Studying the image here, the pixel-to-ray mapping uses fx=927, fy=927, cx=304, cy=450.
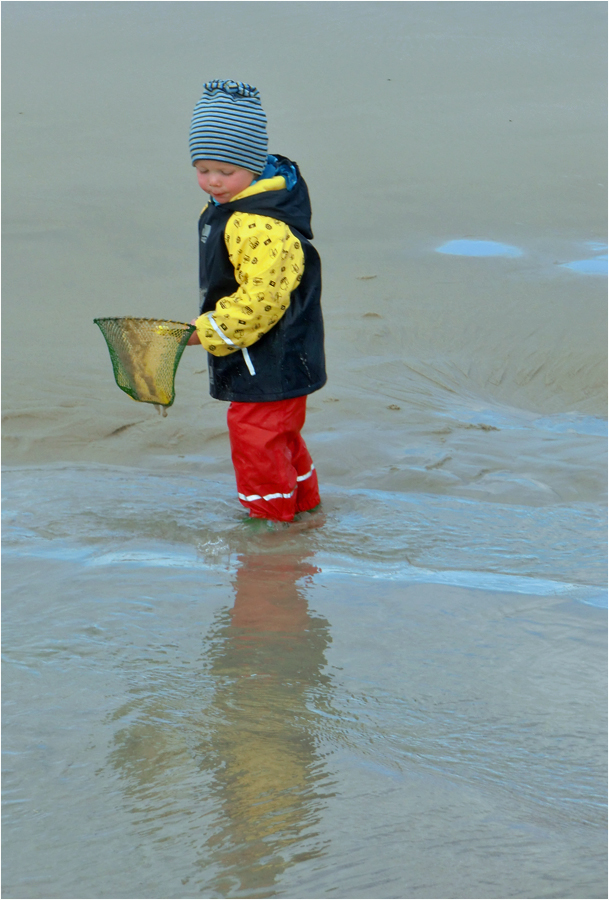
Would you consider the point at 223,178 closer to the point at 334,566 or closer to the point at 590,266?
the point at 334,566

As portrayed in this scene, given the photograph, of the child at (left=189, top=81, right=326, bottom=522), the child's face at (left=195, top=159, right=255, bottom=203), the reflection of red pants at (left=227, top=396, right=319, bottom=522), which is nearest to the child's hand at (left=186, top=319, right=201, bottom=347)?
the child at (left=189, top=81, right=326, bottom=522)

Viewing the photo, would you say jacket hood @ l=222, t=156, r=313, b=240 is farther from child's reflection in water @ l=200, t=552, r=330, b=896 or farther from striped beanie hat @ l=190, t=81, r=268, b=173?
child's reflection in water @ l=200, t=552, r=330, b=896

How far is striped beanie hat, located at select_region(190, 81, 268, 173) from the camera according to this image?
302 cm

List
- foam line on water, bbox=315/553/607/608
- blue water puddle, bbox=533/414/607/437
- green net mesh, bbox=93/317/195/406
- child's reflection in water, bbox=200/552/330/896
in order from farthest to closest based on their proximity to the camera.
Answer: blue water puddle, bbox=533/414/607/437, green net mesh, bbox=93/317/195/406, foam line on water, bbox=315/553/607/608, child's reflection in water, bbox=200/552/330/896

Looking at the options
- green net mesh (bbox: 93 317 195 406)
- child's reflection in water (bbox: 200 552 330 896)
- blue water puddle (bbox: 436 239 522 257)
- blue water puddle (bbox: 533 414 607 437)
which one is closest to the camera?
child's reflection in water (bbox: 200 552 330 896)

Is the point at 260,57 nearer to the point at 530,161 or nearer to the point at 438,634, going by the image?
the point at 530,161

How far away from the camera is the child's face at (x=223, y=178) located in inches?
120

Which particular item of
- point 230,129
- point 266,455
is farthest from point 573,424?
point 230,129

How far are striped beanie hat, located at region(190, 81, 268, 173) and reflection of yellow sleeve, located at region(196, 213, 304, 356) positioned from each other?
195mm

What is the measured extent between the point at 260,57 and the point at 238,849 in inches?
472

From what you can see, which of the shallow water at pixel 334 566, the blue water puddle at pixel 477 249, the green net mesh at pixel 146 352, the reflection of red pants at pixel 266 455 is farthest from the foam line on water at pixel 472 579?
the blue water puddle at pixel 477 249

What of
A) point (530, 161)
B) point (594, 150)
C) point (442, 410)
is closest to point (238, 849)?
A: point (442, 410)

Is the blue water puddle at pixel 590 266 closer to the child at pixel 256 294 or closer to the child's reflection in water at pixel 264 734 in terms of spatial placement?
the child at pixel 256 294

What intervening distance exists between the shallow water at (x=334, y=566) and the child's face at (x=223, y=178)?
1155mm
